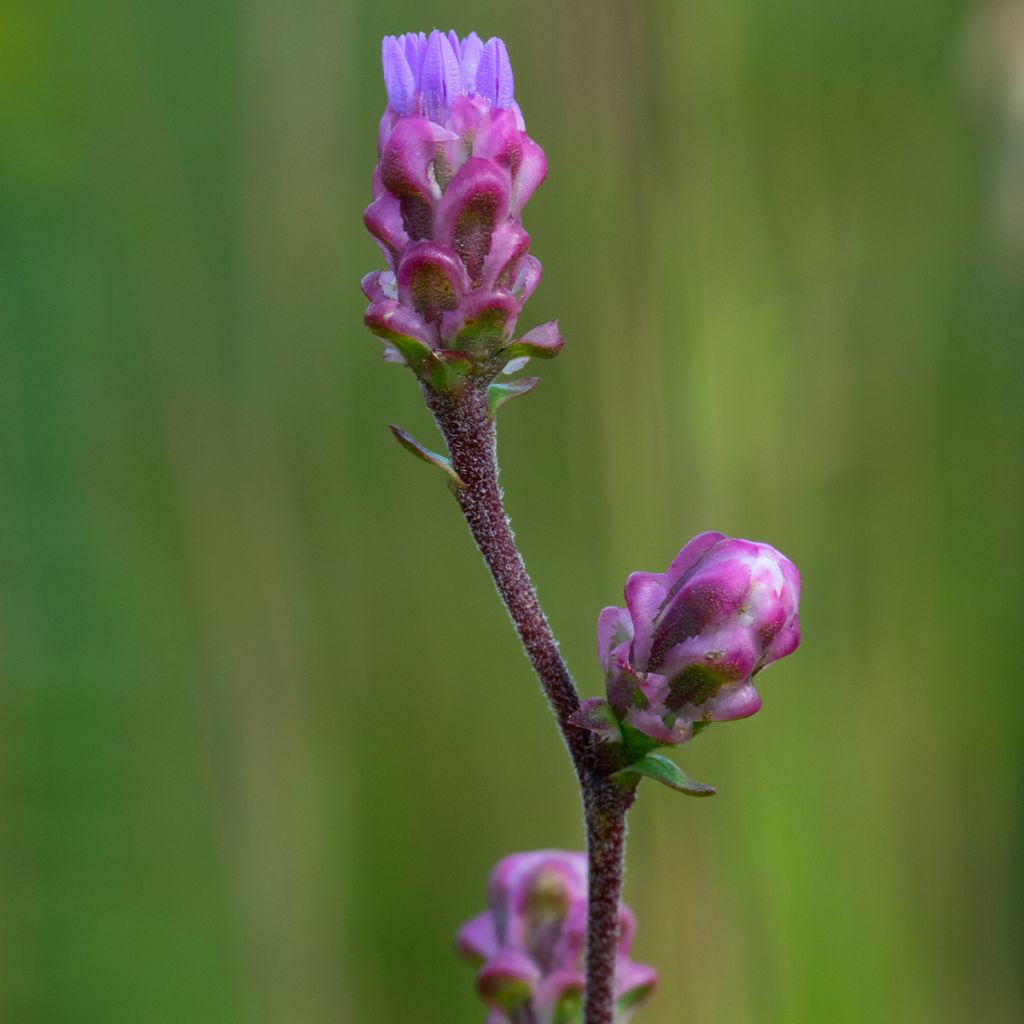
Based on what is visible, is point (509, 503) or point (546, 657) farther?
point (509, 503)

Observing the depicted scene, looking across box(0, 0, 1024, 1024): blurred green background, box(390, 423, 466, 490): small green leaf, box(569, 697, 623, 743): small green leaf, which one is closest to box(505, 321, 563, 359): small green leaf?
box(390, 423, 466, 490): small green leaf

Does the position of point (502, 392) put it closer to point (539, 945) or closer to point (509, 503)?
point (539, 945)

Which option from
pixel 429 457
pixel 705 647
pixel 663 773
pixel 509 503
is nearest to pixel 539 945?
pixel 663 773

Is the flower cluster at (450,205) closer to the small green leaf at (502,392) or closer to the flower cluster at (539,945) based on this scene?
the small green leaf at (502,392)

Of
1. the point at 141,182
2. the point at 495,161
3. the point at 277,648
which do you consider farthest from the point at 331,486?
the point at 495,161

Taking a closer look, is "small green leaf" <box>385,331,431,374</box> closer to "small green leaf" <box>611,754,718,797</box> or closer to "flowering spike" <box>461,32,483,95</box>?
"flowering spike" <box>461,32,483,95</box>

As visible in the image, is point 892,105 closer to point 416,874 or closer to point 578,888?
point 416,874

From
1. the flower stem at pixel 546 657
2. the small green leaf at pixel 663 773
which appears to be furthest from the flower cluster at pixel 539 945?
the small green leaf at pixel 663 773
